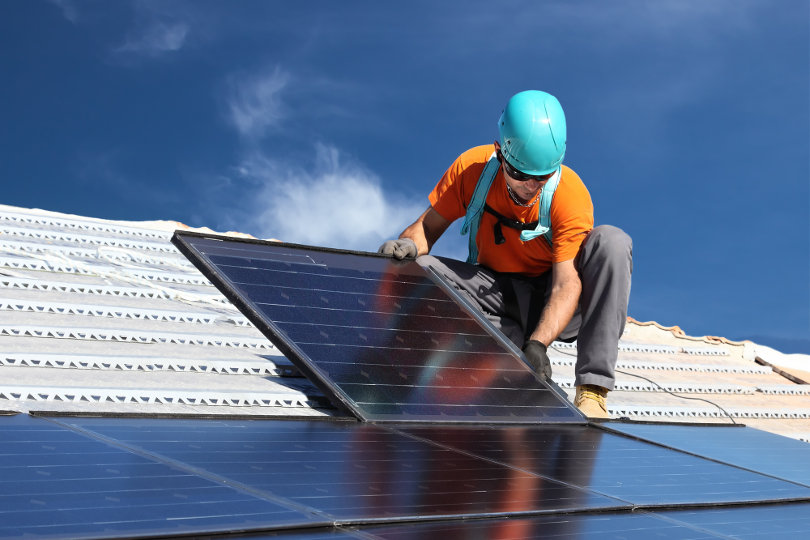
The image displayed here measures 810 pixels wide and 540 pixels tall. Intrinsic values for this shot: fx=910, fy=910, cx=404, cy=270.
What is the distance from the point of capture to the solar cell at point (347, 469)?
232cm

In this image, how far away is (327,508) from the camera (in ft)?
7.20

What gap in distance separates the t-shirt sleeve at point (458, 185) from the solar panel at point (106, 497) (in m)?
3.16

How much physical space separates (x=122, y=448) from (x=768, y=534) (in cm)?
183

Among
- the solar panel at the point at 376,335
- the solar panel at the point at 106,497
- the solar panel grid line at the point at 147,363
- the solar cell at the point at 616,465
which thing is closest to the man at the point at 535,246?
the solar panel at the point at 376,335

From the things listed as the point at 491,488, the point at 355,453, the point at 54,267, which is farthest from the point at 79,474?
the point at 54,267

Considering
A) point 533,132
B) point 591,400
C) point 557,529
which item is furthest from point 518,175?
point 557,529

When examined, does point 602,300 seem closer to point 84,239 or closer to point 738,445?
point 738,445

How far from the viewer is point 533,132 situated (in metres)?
4.57

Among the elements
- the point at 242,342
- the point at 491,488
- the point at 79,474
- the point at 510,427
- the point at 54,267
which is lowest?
the point at 79,474

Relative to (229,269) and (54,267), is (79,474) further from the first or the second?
(54,267)

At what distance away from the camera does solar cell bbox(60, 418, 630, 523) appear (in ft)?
7.61

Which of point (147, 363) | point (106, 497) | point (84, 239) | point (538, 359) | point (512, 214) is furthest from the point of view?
point (84, 239)

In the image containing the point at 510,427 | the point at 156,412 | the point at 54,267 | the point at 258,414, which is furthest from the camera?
the point at 54,267

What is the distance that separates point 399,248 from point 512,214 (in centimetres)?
70
